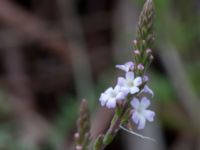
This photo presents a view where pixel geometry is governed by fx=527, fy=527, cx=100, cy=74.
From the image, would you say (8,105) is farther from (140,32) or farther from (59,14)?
(140,32)

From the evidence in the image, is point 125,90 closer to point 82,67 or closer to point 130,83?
point 130,83

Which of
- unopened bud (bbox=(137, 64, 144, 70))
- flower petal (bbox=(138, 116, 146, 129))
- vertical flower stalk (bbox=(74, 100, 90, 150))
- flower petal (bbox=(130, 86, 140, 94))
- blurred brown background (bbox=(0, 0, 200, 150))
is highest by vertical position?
unopened bud (bbox=(137, 64, 144, 70))

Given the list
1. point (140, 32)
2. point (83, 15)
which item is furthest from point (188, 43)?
point (140, 32)

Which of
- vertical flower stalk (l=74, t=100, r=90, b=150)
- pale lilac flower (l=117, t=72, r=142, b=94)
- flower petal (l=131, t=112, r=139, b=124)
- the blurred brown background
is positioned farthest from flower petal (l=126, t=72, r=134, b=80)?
the blurred brown background

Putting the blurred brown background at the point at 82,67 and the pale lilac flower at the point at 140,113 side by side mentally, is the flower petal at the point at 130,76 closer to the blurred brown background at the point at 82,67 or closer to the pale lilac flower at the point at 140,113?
the pale lilac flower at the point at 140,113

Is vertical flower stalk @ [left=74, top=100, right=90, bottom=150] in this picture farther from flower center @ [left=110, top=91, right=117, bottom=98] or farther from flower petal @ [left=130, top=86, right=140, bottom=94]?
flower petal @ [left=130, top=86, right=140, bottom=94]

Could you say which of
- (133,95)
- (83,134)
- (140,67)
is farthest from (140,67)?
(83,134)
